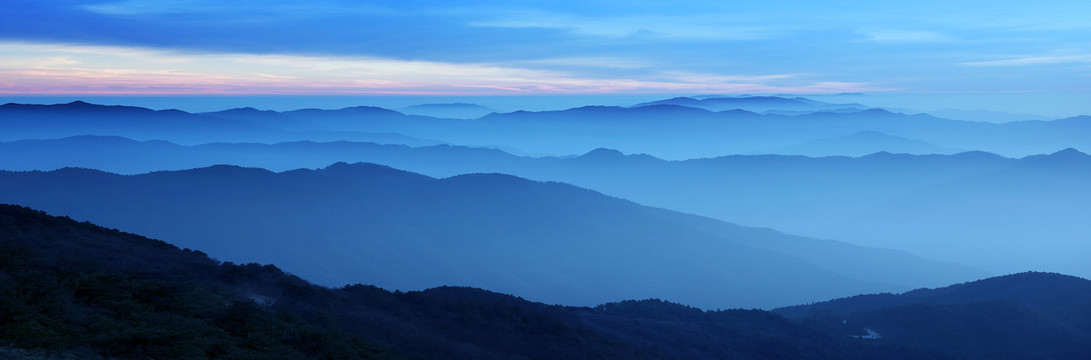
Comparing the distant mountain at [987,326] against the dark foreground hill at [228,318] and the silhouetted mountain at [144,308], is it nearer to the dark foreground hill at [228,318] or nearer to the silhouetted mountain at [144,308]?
the dark foreground hill at [228,318]

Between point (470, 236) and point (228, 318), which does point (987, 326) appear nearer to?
point (228, 318)

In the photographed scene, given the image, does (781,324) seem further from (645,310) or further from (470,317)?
(470,317)

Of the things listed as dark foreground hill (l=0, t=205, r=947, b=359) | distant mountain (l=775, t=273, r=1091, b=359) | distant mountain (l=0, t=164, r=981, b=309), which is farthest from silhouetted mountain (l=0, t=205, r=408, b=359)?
distant mountain (l=0, t=164, r=981, b=309)

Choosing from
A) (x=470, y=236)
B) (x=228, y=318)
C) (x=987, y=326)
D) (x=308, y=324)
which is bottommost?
(x=470, y=236)

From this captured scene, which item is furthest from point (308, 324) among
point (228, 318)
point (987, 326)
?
point (987, 326)

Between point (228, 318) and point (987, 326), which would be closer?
point (228, 318)

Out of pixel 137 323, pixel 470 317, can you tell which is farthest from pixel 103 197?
pixel 137 323

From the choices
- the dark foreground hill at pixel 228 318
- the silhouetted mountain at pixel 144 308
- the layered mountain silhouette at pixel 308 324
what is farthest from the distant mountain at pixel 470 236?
the silhouetted mountain at pixel 144 308
